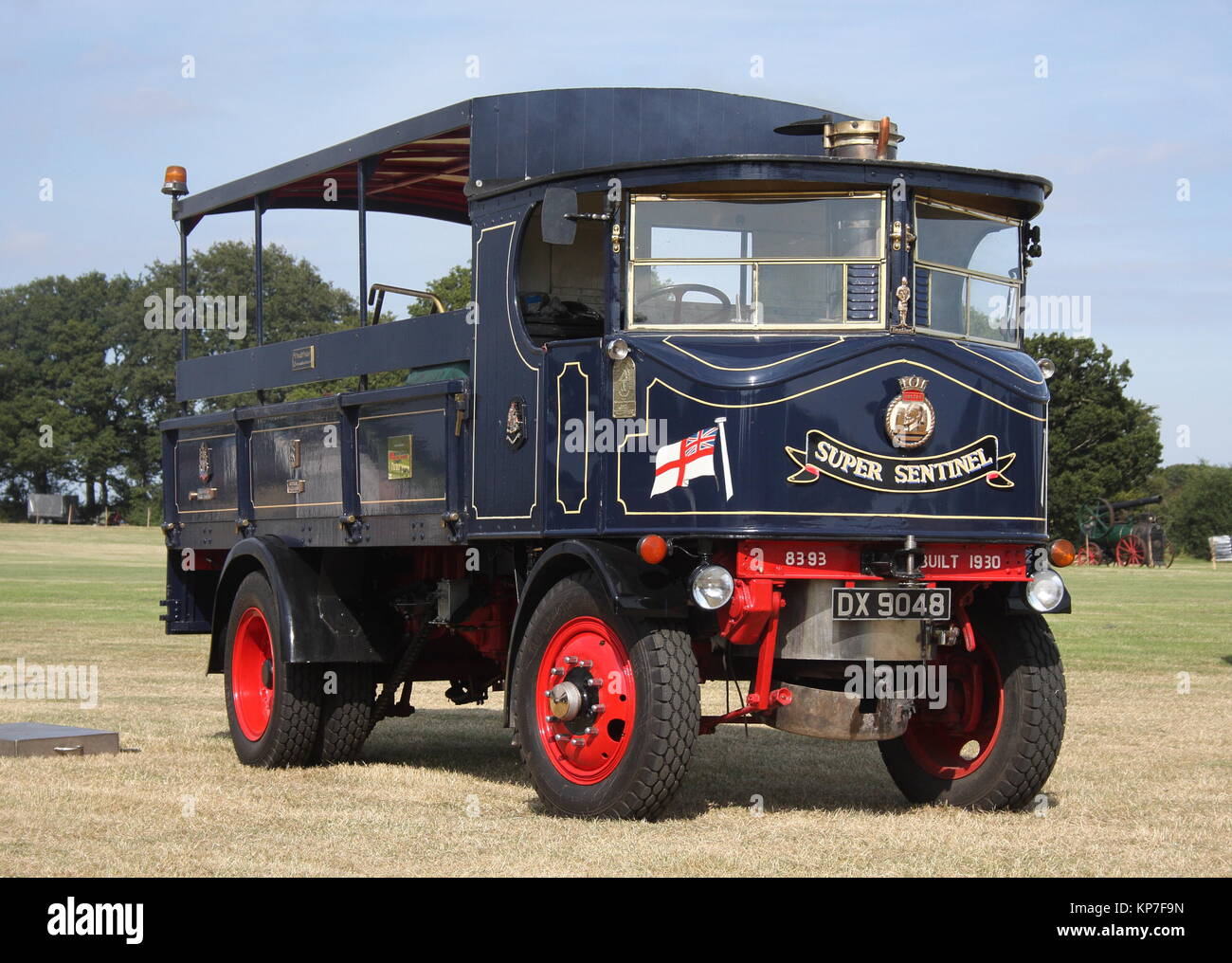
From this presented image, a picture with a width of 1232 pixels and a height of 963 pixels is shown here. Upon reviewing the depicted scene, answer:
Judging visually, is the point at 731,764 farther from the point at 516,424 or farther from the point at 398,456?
the point at 516,424

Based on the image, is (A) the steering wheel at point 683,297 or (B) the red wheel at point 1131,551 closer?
(A) the steering wheel at point 683,297

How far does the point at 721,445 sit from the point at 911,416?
936mm

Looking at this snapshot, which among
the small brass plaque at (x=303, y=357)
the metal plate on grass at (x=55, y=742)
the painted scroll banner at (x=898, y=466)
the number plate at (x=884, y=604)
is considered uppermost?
the small brass plaque at (x=303, y=357)

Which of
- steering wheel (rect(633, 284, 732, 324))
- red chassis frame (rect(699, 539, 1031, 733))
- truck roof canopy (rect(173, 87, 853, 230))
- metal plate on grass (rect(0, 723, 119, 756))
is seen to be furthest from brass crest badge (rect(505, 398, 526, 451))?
metal plate on grass (rect(0, 723, 119, 756))

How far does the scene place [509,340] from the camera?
9.39m

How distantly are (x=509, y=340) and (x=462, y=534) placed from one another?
1.17 meters

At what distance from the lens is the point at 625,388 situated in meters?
8.52

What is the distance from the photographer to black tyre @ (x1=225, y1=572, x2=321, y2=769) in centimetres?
1099

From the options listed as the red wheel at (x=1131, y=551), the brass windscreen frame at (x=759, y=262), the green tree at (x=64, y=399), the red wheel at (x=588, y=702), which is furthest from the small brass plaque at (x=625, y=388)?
the green tree at (x=64, y=399)

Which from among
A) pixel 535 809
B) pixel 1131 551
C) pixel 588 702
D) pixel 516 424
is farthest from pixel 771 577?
pixel 1131 551

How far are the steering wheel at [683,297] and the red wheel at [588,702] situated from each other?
161cm

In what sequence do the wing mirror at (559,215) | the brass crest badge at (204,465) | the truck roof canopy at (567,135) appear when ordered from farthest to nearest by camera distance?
the brass crest badge at (204,465) → the truck roof canopy at (567,135) → the wing mirror at (559,215)

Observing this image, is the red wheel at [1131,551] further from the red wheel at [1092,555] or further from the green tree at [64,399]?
the green tree at [64,399]

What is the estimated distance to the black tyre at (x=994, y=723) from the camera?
9094 millimetres
